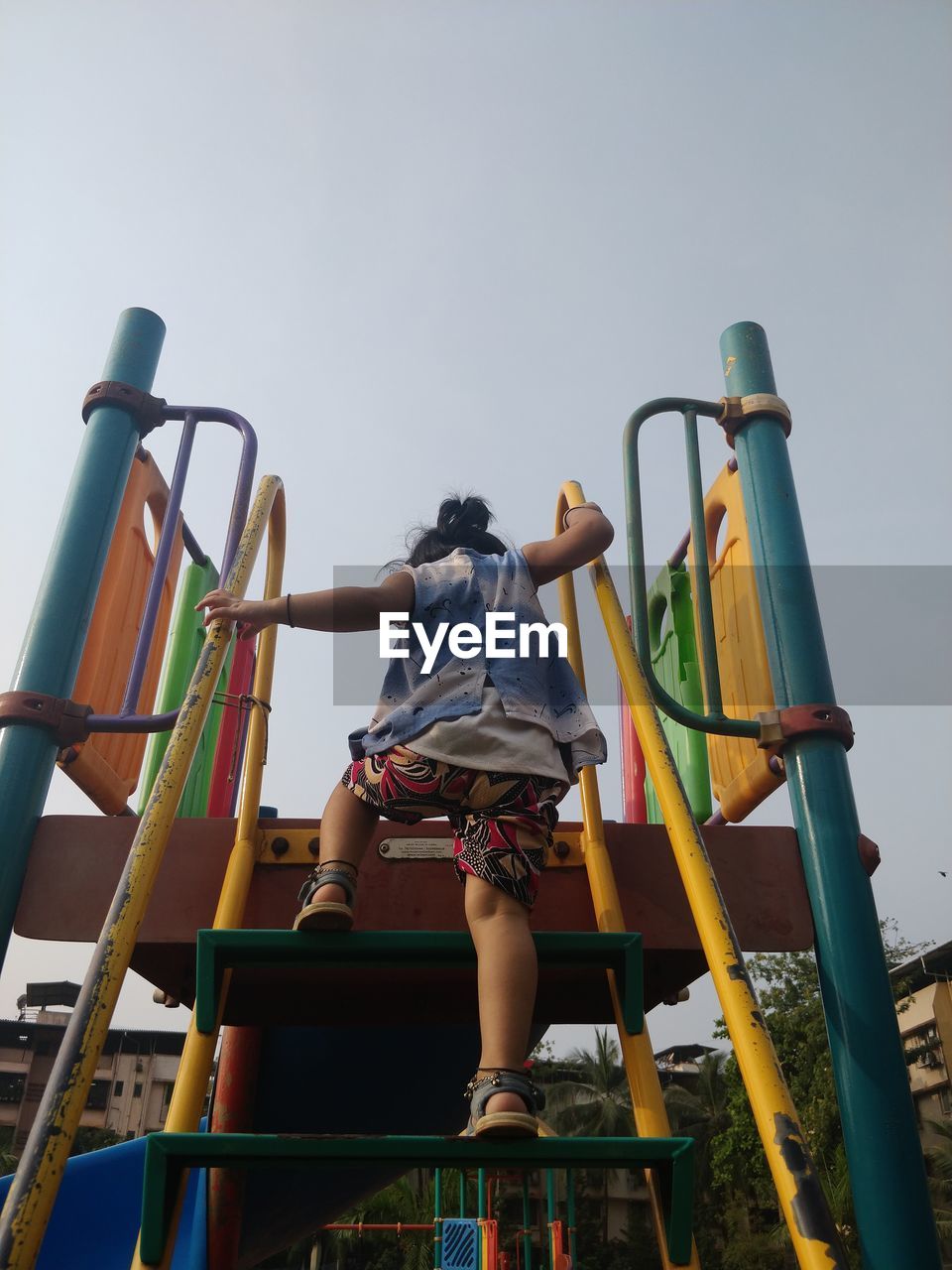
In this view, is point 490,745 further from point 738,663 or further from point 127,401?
point 127,401

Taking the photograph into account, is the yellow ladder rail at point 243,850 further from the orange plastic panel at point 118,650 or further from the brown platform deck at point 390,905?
the orange plastic panel at point 118,650

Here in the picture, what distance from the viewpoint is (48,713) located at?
228cm

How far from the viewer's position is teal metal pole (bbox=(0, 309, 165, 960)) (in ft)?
7.06

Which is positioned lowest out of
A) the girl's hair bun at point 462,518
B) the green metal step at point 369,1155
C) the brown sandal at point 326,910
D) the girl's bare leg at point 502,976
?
the green metal step at point 369,1155

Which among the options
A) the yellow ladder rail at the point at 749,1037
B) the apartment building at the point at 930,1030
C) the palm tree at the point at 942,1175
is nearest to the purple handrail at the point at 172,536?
the yellow ladder rail at the point at 749,1037

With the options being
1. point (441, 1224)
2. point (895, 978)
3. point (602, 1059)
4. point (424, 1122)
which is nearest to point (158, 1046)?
point (602, 1059)

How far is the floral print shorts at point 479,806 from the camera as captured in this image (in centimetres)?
162

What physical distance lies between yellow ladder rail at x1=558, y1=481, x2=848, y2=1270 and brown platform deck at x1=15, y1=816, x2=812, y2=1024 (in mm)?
391

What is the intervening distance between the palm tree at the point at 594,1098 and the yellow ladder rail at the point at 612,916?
31457mm

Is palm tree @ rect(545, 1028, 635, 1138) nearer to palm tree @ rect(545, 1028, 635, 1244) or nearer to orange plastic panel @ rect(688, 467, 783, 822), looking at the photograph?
palm tree @ rect(545, 1028, 635, 1244)

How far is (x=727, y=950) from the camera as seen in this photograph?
1.43 m

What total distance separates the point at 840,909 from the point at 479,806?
0.86 m

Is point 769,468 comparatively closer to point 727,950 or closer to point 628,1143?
point 727,950

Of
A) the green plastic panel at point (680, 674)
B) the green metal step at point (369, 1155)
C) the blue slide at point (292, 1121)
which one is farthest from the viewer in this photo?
the green plastic panel at point (680, 674)
